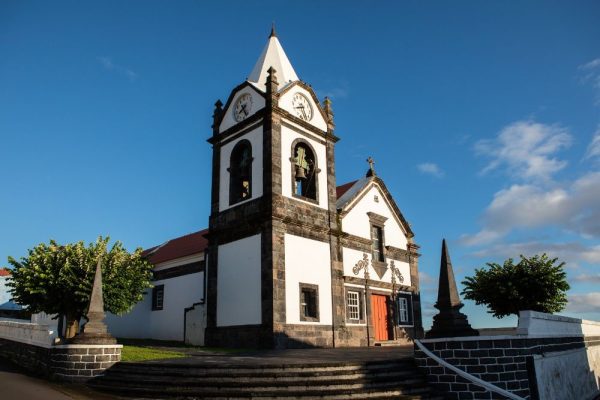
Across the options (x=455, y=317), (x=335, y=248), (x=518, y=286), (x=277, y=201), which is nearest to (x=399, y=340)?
(x=335, y=248)

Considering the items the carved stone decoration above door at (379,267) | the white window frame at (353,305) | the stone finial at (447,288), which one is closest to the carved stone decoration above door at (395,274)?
the carved stone decoration above door at (379,267)

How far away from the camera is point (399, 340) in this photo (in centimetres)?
2233

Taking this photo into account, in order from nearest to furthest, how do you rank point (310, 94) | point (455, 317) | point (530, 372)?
point (530, 372)
point (455, 317)
point (310, 94)

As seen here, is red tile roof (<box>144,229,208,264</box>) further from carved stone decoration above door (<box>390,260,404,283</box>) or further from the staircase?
the staircase

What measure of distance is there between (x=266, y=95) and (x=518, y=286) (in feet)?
53.0

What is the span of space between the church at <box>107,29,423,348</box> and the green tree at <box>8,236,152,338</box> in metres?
3.34

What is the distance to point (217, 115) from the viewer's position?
2261 cm

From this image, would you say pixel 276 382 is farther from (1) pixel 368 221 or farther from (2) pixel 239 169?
(1) pixel 368 221

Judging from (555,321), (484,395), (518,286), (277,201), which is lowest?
(484,395)

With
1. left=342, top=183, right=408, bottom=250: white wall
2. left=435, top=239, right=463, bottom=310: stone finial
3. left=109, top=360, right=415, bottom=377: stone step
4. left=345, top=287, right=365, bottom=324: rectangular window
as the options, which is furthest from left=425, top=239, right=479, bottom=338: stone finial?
left=342, top=183, right=408, bottom=250: white wall

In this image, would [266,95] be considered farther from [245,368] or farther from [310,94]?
[245,368]

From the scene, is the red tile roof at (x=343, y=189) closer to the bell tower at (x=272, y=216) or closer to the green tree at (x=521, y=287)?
the bell tower at (x=272, y=216)

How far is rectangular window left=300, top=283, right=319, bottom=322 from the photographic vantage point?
18406mm

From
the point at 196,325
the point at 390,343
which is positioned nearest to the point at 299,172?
the point at 196,325
